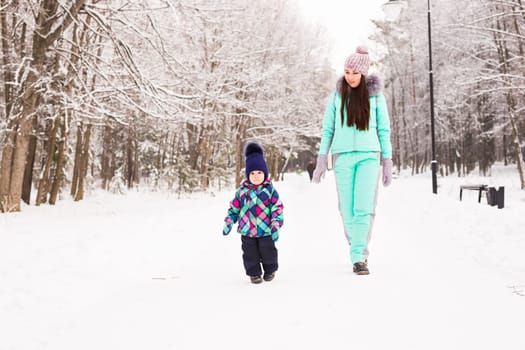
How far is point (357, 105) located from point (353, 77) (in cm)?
30

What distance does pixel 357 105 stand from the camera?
4305mm

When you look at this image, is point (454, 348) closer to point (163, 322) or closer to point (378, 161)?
point (163, 322)

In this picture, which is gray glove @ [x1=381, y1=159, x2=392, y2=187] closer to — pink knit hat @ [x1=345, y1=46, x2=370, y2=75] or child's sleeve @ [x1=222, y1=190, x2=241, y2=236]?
pink knit hat @ [x1=345, y1=46, x2=370, y2=75]

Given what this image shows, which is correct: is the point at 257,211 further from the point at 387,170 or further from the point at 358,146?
the point at 387,170

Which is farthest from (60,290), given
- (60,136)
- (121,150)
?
(121,150)

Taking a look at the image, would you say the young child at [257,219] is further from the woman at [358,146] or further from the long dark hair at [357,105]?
the long dark hair at [357,105]

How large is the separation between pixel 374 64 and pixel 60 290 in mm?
36242

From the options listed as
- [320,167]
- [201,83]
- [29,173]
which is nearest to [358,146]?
[320,167]

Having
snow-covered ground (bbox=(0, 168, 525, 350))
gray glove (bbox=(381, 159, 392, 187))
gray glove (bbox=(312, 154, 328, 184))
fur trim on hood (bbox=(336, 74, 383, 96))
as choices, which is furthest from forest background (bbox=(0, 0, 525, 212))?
gray glove (bbox=(381, 159, 392, 187))

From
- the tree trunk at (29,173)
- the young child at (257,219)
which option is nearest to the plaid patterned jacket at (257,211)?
the young child at (257,219)

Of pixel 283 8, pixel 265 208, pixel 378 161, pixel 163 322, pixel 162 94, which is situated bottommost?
pixel 163 322

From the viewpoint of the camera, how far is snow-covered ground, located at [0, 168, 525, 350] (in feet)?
8.77

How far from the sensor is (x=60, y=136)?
12.9m

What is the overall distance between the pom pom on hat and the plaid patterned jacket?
0.41 ft
